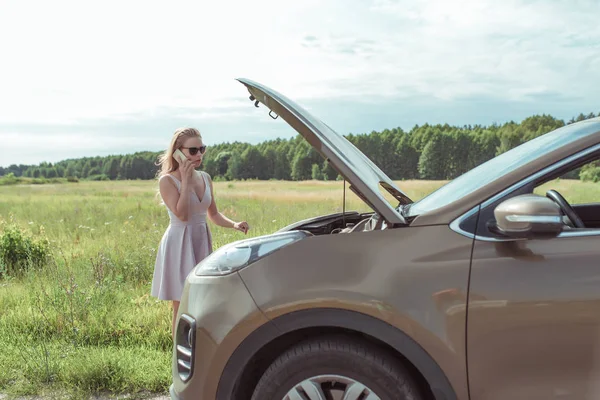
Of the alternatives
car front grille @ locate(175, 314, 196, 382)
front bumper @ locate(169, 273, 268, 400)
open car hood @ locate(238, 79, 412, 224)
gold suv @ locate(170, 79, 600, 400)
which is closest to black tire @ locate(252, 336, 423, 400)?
gold suv @ locate(170, 79, 600, 400)

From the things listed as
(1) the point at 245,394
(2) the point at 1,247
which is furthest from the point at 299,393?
(2) the point at 1,247

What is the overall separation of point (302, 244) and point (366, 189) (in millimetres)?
328

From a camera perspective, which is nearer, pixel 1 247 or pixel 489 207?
pixel 489 207

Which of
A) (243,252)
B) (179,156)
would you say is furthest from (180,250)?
(243,252)

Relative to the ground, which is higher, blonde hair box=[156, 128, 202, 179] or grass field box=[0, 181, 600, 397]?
blonde hair box=[156, 128, 202, 179]

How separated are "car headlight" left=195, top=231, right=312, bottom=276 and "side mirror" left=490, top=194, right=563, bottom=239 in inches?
Result: 30.2

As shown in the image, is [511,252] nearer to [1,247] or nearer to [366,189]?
[366,189]

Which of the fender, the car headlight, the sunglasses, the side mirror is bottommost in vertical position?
the fender

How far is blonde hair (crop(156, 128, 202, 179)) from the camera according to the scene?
4.17 meters

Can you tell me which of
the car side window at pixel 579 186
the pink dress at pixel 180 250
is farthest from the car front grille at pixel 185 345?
the pink dress at pixel 180 250

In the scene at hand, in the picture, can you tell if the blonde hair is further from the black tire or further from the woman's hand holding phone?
the black tire

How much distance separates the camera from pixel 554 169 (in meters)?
2.21

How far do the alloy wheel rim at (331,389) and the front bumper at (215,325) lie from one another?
11.2 inches

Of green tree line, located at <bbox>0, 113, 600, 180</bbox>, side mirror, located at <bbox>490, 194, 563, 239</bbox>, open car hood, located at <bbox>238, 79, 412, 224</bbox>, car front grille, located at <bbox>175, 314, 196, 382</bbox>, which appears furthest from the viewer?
green tree line, located at <bbox>0, 113, 600, 180</bbox>
